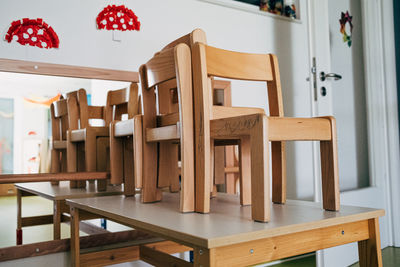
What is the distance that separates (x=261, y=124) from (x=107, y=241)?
3.39 feet

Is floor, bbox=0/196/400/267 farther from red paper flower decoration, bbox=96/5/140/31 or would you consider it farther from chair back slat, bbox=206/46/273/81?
chair back slat, bbox=206/46/273/81

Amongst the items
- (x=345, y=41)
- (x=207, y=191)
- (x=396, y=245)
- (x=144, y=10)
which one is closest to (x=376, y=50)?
(x=345, y=41)

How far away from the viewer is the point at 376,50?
10.3ft

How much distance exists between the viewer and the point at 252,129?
0.86 m

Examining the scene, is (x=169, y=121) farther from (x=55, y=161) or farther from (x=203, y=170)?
(x=55, y=161)

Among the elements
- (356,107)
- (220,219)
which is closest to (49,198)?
(220,219)

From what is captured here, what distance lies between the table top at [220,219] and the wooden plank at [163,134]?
0.20 m

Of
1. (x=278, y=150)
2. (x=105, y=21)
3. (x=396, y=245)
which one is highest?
(x=105, y=21)

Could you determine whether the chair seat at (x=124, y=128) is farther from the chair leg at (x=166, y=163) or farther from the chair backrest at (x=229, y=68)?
the chair backrest at (x=229, y=68)

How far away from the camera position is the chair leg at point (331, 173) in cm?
100

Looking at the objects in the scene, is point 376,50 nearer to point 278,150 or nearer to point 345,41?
point 345,41

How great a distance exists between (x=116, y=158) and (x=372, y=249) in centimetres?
95

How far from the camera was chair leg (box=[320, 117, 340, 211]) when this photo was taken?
39.3 inches

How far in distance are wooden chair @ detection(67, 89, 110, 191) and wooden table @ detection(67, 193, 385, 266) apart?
21.1 inches
